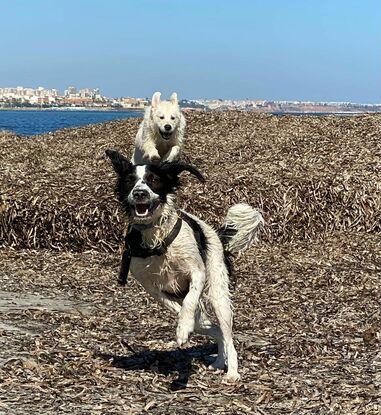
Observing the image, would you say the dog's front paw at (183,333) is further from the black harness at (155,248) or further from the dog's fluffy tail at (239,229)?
the dog's fluffy tail at (239,229)

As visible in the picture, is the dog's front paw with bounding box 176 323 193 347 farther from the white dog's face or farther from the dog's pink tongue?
the white dog's face

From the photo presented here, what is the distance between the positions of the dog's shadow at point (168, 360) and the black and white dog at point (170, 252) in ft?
0.98

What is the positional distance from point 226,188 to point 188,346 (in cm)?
525

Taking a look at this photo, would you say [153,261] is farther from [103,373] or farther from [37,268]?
[37,268]

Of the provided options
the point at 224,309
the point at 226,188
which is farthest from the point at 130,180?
the point at 226,188

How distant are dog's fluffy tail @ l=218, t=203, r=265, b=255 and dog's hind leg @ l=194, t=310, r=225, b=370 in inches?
27.3

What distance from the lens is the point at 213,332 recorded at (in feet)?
18.9

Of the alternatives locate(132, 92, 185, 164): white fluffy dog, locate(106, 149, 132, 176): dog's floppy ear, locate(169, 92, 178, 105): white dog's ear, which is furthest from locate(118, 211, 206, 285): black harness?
locate(169, 92, 178, 105): white dog's ear

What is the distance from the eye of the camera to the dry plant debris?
16.9 ft

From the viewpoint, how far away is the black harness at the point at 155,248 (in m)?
5.41

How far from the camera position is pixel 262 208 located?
11.1 m

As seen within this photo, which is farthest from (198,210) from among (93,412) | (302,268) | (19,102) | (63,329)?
(19,102)

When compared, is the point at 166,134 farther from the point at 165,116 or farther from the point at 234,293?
the point at 234,293

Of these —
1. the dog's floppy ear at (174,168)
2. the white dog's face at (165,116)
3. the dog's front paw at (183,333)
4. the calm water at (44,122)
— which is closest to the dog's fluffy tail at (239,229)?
the dog's floppy ear at (174,168)
